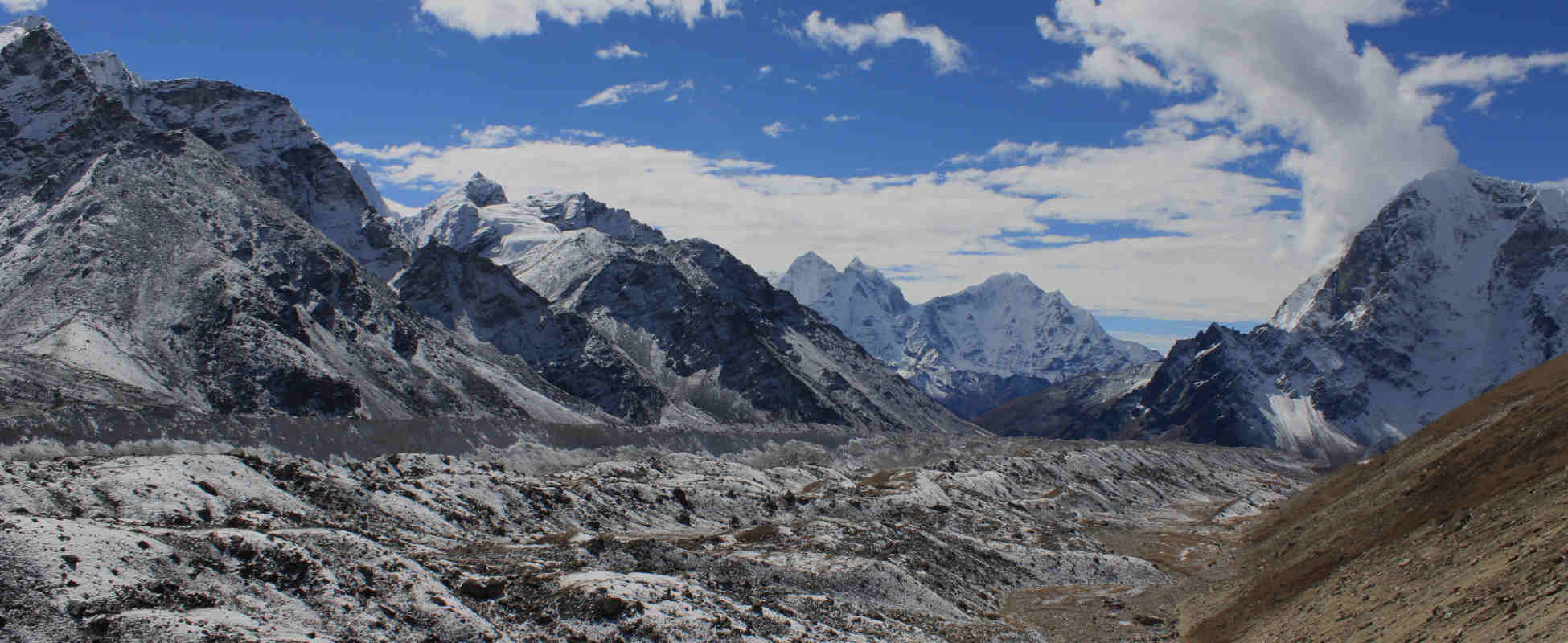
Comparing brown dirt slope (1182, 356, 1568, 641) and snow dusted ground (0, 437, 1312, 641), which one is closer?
brown dirt slope (1182, 356, 1568, 641)

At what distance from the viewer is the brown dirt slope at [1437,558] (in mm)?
32562

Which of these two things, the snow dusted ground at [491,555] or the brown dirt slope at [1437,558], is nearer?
the brown dirt slope at [1437,558]

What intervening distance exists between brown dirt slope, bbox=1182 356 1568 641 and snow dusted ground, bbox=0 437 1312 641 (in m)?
14.6

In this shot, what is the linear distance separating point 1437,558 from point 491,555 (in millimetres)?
47172

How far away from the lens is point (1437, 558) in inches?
1642

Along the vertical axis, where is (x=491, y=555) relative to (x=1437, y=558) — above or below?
below

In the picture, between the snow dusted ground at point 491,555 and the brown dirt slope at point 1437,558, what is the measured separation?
1464 centimetres

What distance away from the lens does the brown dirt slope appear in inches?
1282

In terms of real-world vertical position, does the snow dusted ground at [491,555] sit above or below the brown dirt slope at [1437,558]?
below

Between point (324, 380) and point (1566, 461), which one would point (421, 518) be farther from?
point (324, 380)

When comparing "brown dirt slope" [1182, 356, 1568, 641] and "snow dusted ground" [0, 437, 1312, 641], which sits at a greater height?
"brown dirt slope" [1182, 356, 1568, 641]

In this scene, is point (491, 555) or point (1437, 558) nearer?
point (1437, 558)

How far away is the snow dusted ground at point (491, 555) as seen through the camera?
34.1m

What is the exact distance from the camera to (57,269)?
17838 cm
